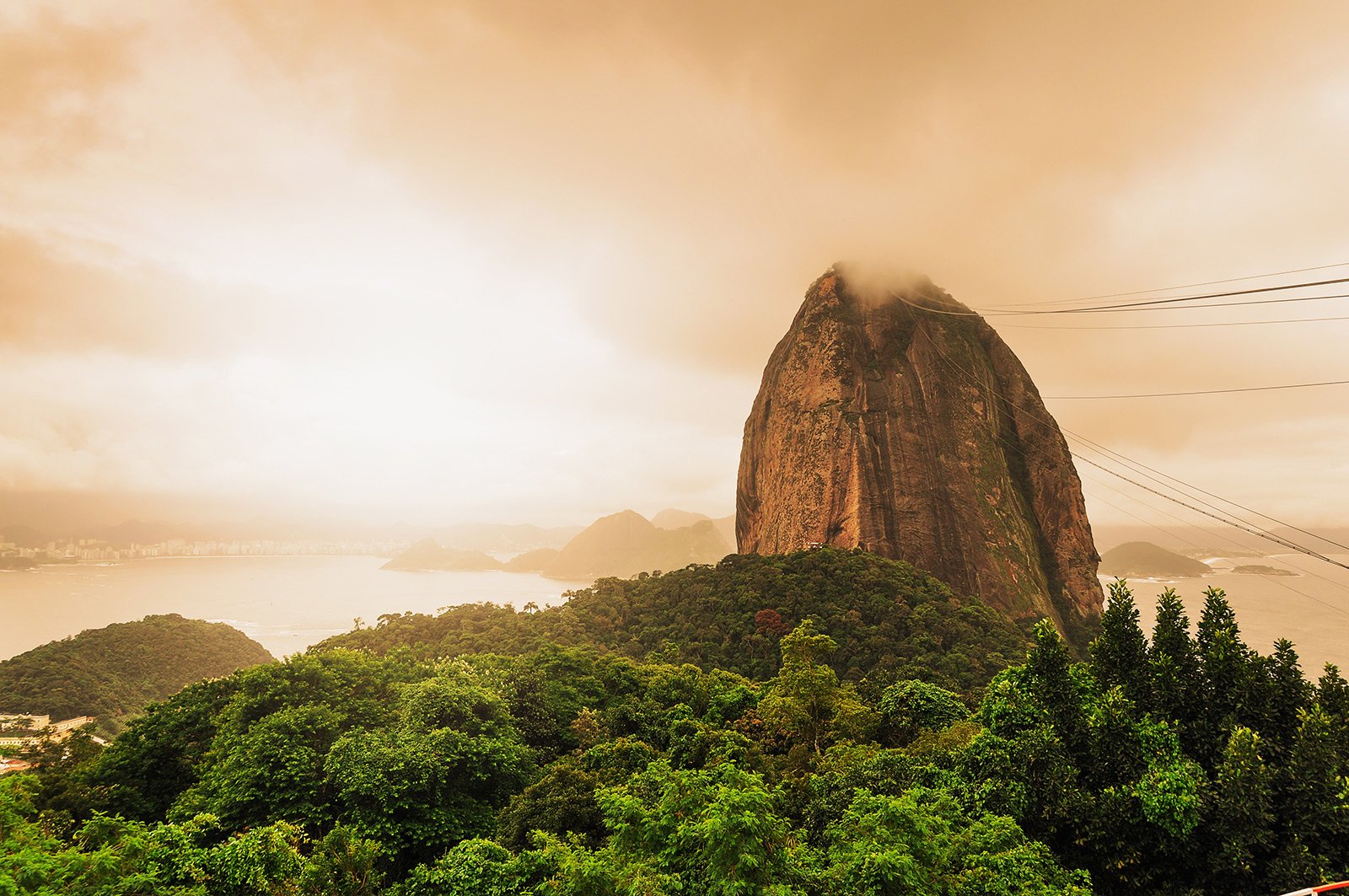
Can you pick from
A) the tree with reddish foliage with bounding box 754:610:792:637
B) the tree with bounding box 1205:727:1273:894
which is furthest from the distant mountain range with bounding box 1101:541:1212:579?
the tree with bounding box 1205:727:1273:894

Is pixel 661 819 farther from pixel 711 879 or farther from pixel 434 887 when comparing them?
pixel 434 887

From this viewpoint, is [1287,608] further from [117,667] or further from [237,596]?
[237,596]

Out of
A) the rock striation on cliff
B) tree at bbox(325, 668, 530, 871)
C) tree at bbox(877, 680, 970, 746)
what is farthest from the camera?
the rock striation on cliff

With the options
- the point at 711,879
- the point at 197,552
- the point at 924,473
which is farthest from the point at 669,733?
the point at 197,552

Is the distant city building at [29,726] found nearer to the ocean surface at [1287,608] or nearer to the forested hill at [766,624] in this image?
the forested hill at [766,624]

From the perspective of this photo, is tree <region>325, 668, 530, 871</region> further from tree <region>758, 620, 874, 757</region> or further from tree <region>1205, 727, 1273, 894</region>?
tree <region>1205, 727, 1273, 894</region>

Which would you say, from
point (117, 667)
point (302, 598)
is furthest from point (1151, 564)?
point (302, 598)

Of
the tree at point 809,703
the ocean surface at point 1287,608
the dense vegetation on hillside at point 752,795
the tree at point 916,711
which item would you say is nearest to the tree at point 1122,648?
the dense vegetation on hillside at point 752,795
